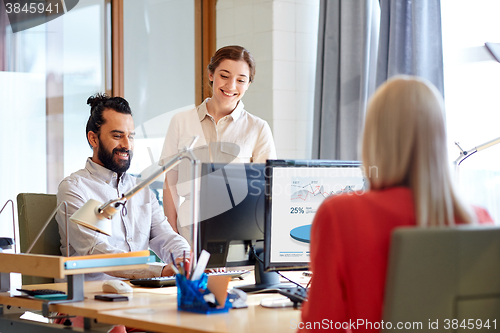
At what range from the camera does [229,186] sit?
69.7 inches

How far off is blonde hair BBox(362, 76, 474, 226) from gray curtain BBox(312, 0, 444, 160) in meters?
2.23

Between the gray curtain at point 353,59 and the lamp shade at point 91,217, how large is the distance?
2.16 m

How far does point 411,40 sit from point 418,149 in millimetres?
2352

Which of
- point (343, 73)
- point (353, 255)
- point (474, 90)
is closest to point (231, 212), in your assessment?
point (353, 255)

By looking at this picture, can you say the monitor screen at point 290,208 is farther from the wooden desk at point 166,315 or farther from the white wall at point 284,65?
the white wall at point 284,65

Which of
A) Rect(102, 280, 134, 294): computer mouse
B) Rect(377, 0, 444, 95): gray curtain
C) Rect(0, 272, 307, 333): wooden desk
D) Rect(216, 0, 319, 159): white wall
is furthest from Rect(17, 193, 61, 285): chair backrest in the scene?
Rect(377, 0, 444, 95): gray curtain

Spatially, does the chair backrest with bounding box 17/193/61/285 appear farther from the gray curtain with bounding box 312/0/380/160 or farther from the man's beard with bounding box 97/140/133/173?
the gray curtain with bounding box 312/0/380/160

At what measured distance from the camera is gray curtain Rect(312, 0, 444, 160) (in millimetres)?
3227

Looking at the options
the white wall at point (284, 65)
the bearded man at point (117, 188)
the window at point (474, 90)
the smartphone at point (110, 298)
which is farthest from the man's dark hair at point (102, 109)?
the window at point (474, 90)

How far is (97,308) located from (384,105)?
0.91m

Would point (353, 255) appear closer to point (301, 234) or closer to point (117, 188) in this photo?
point (301, 234)

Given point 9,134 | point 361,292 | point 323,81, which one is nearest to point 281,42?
point 323,81

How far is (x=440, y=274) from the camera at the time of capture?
942 millimetres

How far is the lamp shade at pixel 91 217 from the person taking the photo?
150 cm
